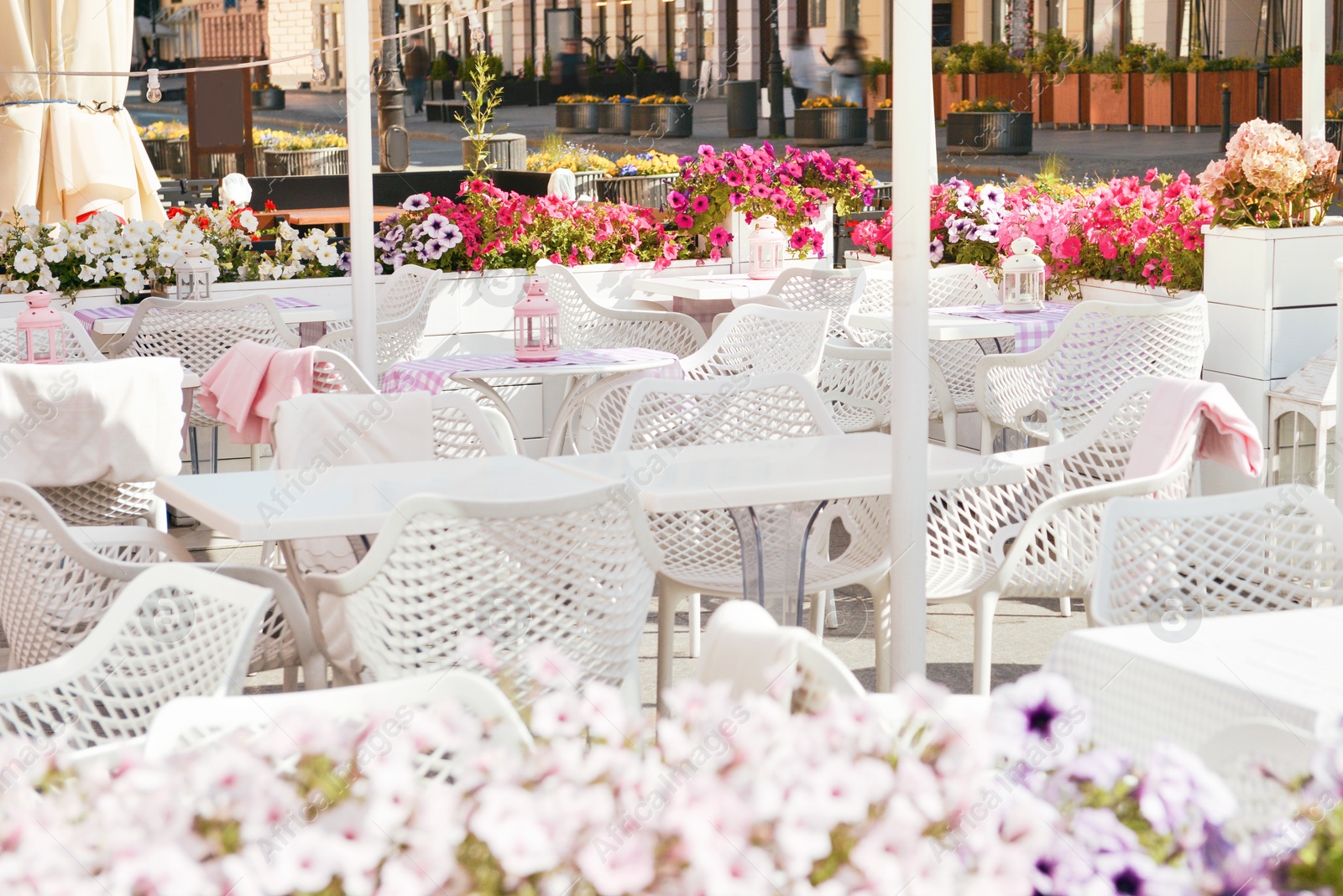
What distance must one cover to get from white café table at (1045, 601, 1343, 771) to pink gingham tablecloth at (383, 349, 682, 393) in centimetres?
297

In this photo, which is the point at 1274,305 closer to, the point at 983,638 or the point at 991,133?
the point at 983,638

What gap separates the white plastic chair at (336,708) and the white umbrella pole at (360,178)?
2648 mm

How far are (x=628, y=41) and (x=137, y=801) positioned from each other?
108 feet

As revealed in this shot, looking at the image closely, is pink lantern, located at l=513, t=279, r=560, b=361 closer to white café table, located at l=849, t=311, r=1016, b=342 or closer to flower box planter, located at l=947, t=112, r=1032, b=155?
white café table, located at l=849, t=311, r=1016, b=342

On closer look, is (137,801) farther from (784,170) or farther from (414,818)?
(784,170)

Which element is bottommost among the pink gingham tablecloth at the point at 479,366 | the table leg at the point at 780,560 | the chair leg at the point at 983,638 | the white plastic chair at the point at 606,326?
the chair leg at the point at 983,638

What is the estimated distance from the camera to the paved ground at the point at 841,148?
19.0m

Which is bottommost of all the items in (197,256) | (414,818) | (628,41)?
(414,818)

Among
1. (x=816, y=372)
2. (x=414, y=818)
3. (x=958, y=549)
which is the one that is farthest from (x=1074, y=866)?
(x=816, y=372)

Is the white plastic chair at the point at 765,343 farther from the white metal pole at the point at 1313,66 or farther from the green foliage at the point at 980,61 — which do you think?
the green foliage at the point at 980,61

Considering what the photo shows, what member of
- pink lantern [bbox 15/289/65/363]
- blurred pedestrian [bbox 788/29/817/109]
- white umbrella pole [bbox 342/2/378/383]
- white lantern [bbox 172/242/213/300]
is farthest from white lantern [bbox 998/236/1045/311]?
blurred pedestrian [bbox 788/29/817/109]

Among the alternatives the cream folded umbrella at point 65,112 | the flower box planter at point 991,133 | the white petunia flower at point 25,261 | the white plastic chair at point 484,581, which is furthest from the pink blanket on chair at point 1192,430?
the flower box planter at point 991,133

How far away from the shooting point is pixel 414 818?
1175 mm

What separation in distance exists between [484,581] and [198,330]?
342cm
